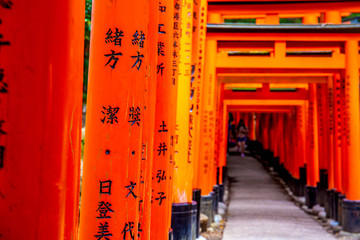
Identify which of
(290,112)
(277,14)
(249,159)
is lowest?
(249,159)

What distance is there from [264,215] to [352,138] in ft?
11.1

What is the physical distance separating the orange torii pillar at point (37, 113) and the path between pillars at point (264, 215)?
7200 millimetres

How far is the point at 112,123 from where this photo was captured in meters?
2.73

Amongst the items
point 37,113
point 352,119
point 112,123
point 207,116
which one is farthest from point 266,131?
point 37,113

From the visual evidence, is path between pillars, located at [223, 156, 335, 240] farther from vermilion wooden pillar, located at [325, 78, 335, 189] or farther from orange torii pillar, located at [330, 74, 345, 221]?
vermilion wooden pillar, located at [325, 78, 335, 189]

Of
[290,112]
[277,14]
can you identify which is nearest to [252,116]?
[290,112]

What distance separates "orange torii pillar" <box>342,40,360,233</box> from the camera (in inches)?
349

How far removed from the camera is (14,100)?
1.51 metres

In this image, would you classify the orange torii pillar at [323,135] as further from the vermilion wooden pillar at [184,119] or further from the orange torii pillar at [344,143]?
the vermilion wooden pillar at [184,119]

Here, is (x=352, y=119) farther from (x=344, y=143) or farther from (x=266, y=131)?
(x=266, y=131)

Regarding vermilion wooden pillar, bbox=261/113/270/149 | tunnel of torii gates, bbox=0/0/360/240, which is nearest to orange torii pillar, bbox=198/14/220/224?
tunnel of torii gates, bbox=0/0/360/240

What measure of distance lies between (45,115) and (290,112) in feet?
57.4

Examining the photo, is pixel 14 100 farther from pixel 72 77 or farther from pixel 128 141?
pixel 128 141

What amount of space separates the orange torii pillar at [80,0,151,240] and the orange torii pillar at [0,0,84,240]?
95cm
